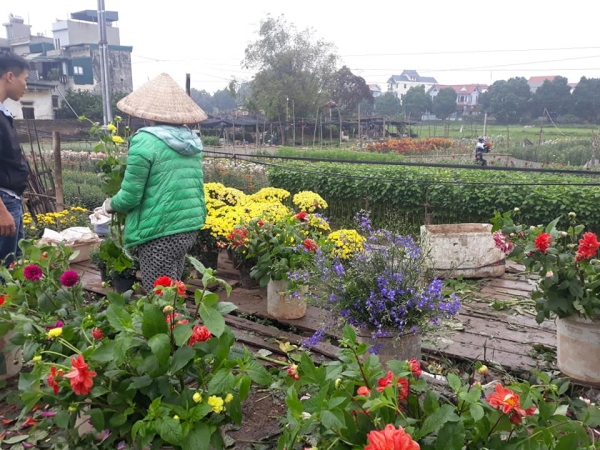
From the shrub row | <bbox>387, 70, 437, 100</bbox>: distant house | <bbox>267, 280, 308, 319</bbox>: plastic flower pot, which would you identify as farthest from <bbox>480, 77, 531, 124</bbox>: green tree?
<bbox>387, 70, 437, 100</bbox>: distant house

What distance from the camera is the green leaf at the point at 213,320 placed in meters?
1.48

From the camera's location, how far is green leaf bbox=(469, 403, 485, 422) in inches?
45.9

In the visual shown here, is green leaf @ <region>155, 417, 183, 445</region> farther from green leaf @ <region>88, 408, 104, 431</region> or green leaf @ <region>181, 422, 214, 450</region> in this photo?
green leaf @ <region>88, 408, 104, 431</region>

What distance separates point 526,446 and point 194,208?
2139mm

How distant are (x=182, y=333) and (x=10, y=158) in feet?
6.80

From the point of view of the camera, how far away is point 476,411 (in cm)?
119

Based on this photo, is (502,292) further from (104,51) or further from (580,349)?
(104,51)

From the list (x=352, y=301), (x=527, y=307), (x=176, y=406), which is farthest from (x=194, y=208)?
(x=527, y=307)

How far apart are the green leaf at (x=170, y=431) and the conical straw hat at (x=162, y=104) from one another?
1.82 m

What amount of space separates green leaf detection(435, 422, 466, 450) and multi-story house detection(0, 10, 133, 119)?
1310 inches

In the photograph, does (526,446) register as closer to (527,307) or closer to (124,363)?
(124,363)

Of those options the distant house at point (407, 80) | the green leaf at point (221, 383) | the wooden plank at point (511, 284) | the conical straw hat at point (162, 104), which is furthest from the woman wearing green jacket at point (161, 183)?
the distant house at point (407, 80)

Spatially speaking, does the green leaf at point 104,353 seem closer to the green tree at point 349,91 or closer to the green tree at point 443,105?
the green tree at point 349,91

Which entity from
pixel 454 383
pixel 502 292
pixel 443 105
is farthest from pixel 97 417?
pixel 443 105
